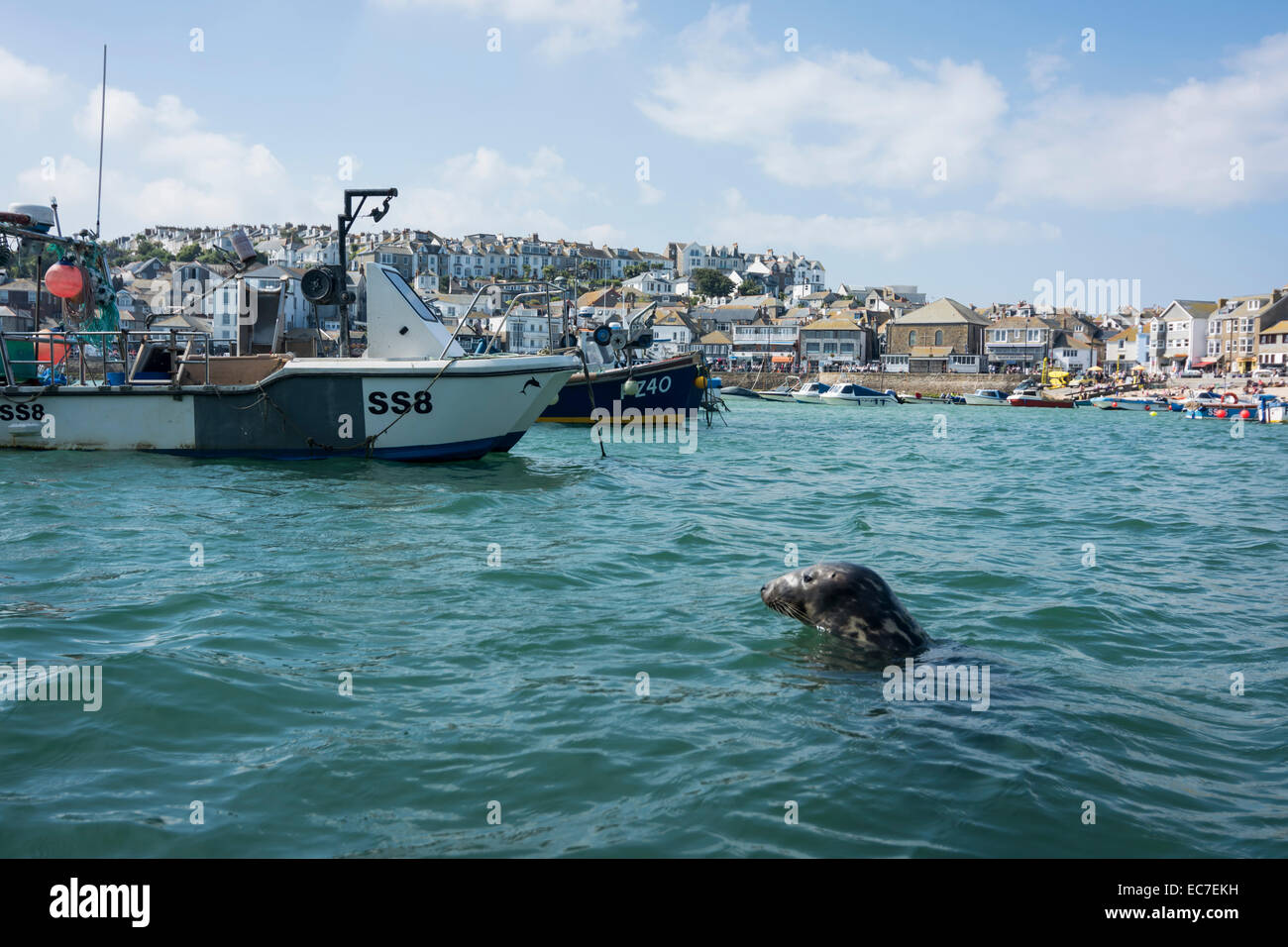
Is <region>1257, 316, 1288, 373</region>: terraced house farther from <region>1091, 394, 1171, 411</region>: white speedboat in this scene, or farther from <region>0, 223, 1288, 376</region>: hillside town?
<region>1091, 394, 1171, 411</region>: white speedboat

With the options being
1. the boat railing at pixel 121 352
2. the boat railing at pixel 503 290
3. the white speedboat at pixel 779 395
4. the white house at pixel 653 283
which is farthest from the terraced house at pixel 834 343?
the boat railing at pixel 121 352

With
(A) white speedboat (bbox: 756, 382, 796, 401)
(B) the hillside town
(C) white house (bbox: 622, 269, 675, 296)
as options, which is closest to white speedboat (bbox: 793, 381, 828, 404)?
(A) white speedboat (bbox: 756, 382, 796, 401)

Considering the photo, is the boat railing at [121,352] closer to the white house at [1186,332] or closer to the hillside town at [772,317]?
the hillside town at [772,317]

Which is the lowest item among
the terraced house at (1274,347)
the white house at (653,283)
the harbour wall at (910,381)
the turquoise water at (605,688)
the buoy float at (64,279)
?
the turquoise water at (605,688)

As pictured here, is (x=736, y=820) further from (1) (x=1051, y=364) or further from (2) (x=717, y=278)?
(2) (x=717, y=278)

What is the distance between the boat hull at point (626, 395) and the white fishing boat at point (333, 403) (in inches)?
488

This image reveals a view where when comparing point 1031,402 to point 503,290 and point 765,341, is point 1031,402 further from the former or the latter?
point 503,290

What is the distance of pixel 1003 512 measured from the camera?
1375 cm

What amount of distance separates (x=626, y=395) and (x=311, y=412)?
14.2 m

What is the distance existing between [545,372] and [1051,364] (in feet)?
350

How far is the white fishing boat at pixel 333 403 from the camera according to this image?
16.2 metres

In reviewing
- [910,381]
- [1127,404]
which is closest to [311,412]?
[1127,404]

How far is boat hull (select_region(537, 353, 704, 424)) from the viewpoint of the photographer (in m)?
29.8
